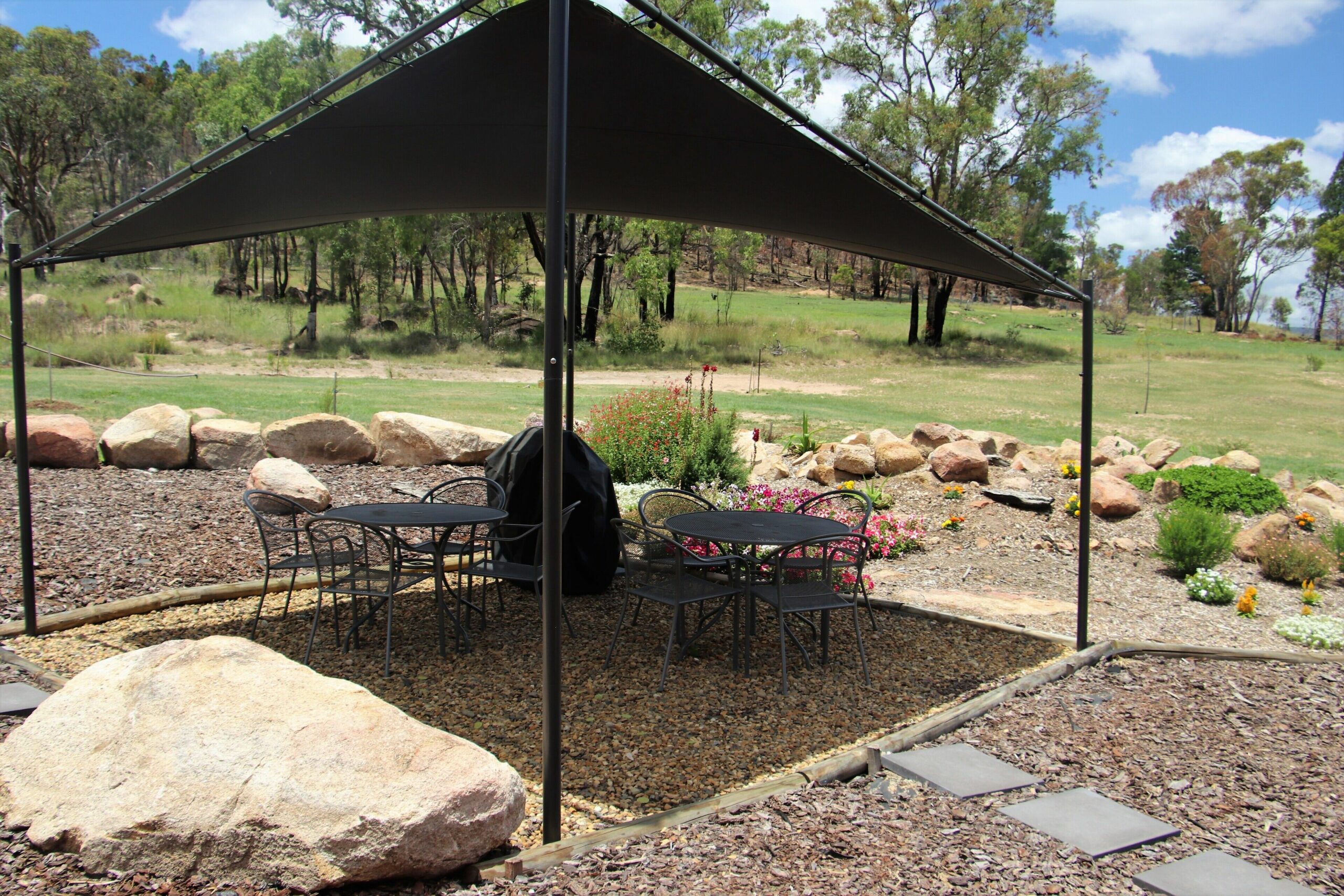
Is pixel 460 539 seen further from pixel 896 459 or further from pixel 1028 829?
pixel 896 459

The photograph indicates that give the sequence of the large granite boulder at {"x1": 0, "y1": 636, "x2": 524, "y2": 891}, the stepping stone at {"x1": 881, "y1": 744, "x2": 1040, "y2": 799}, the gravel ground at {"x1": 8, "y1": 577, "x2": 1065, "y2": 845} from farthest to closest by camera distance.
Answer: the gravel ground at {"x1": 8, "y1": 577, "x2": 1065, "y2": 845} → the stepping stone at {"x1": 881, "y1": 744, "x2": 1040, "y2": 799} → the large granite boulder at {"x1": 0, "y1": 636, "x2": 524, "y2": 891}

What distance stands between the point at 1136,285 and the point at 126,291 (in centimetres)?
6458

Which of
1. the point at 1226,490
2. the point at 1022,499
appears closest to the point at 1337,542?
the point at 1226,490

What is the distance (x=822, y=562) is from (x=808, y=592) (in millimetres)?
282

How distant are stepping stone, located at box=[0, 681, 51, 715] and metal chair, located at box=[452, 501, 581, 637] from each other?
1658 millimetres

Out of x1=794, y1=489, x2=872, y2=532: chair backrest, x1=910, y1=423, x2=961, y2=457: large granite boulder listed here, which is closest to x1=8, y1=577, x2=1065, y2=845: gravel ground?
x1=794, y1=489, x2=872, y2=532: chair backrest

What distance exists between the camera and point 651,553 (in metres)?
4.62

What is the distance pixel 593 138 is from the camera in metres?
4.37

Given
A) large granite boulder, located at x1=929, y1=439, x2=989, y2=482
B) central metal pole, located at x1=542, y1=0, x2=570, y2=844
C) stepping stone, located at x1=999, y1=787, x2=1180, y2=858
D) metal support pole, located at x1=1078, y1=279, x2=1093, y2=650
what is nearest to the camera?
central metal pole, located at x1=542, y1=0, x2=570, y2=844

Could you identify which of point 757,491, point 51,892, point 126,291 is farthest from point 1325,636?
point 126,291

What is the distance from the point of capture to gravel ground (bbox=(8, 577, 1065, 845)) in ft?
10.4

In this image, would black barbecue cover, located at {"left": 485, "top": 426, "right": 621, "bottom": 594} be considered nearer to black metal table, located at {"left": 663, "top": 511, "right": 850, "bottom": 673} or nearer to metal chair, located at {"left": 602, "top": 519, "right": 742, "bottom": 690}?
metal chair, located at {"left": 602, "top": 519, "right": 742, "bottom": 690}

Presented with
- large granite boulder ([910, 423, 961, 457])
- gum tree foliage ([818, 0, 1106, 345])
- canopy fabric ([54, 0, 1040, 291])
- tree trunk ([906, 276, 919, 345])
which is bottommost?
large granite boulder ([910, 423, 961, 457])

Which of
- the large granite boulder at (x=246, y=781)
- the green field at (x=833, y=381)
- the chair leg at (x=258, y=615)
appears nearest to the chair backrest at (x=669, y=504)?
the chair leg at (x=258, y=615)
